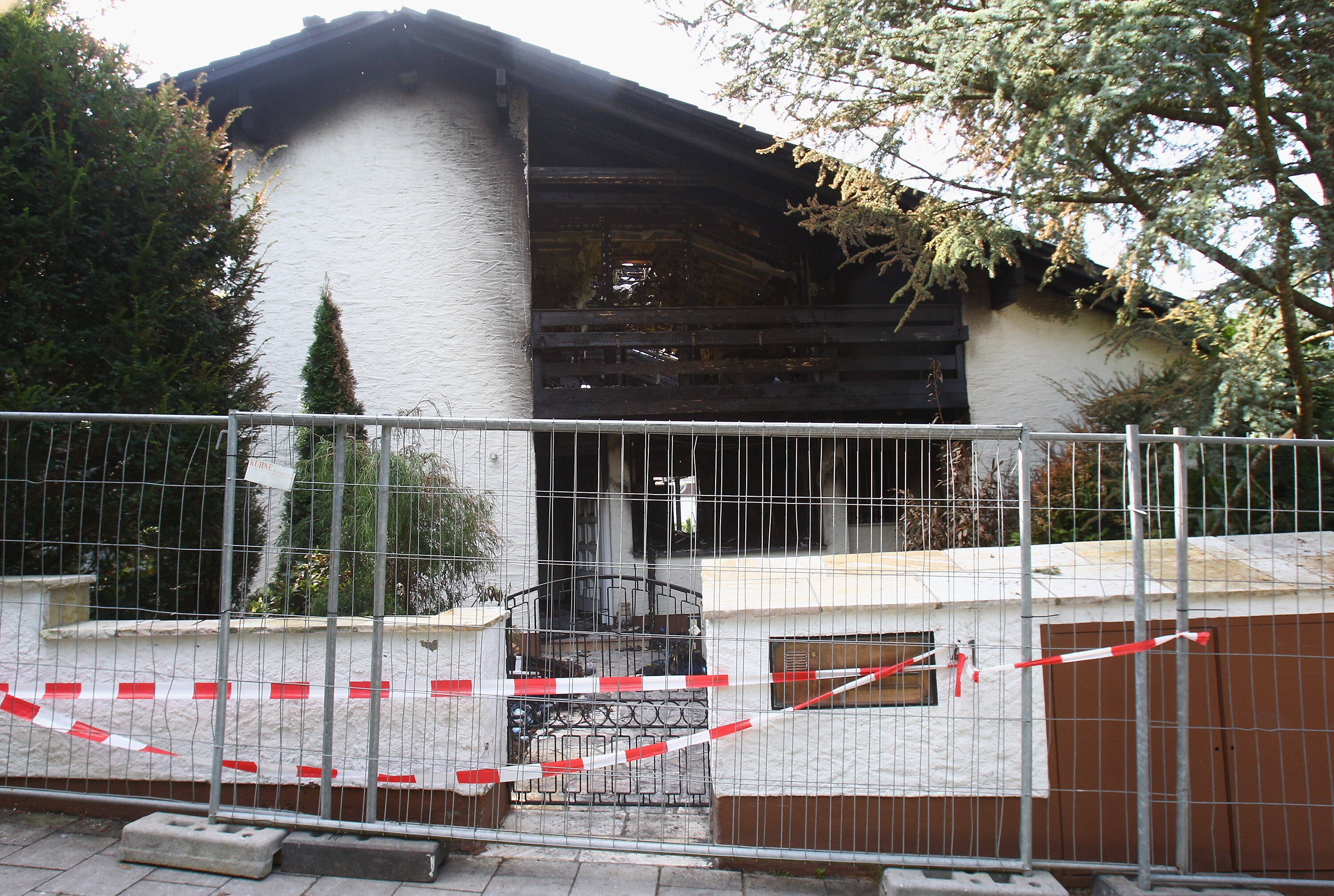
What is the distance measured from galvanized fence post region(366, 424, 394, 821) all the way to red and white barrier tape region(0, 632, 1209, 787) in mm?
76

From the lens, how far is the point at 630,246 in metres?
9.96

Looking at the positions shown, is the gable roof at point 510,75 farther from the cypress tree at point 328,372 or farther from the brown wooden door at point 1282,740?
the brown wooden door at point 1282,740

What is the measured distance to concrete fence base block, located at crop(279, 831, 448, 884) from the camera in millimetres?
3090

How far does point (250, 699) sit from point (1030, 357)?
353 inches

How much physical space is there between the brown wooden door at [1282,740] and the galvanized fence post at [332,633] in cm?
391

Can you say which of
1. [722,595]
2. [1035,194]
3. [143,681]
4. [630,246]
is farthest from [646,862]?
[630,246]

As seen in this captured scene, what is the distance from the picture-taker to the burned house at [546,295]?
8.41m

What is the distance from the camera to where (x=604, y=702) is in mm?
3441

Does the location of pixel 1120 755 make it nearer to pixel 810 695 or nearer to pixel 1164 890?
pixel 1164 890

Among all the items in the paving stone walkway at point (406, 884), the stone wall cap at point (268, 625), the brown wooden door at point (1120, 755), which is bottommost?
the paving stone walkway at point (406, 884)

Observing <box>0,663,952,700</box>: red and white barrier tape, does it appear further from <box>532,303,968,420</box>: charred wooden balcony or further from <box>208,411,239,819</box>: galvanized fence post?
<box>532,303,968,420</box>: charred wooden balcony

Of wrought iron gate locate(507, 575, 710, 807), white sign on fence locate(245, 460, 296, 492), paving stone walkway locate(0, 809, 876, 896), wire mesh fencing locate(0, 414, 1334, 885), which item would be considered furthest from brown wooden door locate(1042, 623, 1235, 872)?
white sign on fence locate(245, 460, 296, 492)

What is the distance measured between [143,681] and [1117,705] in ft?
14.6

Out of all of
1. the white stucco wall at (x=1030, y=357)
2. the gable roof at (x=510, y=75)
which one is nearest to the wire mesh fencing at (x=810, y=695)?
the white stucco wall at (x=1030, y=357)
